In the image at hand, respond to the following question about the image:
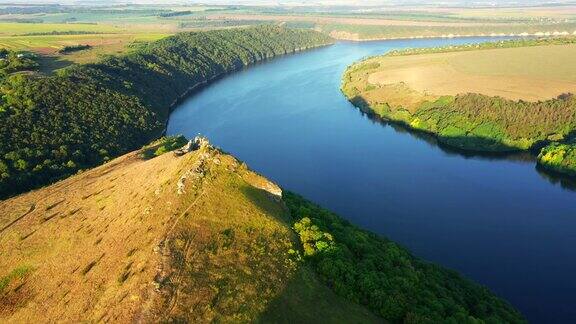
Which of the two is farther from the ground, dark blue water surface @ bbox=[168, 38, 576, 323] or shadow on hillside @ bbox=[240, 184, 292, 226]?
shadow on hillside @ bbox=[240, 184, 292, 226]

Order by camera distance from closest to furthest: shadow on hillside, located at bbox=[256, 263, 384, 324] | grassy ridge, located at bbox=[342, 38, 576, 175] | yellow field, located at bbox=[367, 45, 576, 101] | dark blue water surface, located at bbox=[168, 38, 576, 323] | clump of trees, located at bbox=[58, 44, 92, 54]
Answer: shadow on hillside, located at bbox=[256, 263, 384, 324]
dark blue water surface, located at bbox=[168, 38, 576, 323]
grassy ridge, located at bbox=[342, 38, 576, 175]
yellow field, located at bbox=[367, 45, 576, 101]
clump of trees, located at bbox=[58, 44, 92, 54]

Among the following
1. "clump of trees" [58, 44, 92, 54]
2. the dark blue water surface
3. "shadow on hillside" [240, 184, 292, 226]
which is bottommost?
the dark blue water surface

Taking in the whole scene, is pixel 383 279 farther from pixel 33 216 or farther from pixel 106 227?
pixel 33 216

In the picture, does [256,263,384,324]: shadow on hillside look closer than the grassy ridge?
Yes

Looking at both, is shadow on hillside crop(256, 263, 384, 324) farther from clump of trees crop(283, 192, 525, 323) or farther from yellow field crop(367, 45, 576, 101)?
yellow field crop(367, 45, 576, 101)

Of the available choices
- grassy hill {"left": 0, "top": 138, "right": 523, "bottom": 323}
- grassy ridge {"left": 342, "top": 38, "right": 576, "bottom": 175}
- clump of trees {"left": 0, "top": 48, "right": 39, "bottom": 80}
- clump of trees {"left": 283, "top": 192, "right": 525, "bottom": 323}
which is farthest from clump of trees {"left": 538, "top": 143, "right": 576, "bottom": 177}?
clump of trees {"left": 0, "top": 48, "right": 39, "bottom": 80}

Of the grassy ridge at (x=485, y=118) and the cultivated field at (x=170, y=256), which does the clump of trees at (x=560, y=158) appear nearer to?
the grassy ridge at (x=485, y=118)

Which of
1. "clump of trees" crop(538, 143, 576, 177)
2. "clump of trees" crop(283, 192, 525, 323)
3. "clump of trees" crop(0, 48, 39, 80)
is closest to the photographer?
Answer: "clump of trees" crop(283, 192, 525, 323)
